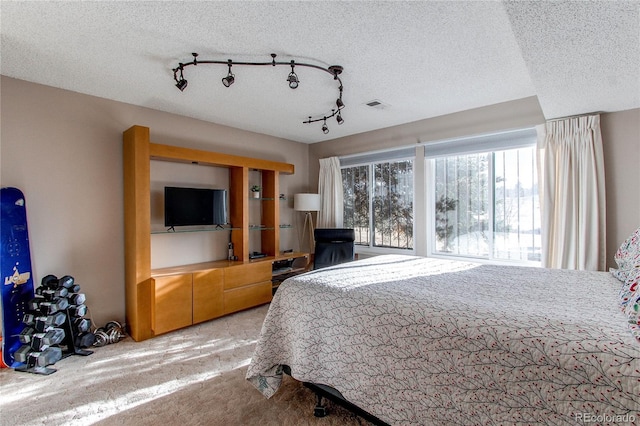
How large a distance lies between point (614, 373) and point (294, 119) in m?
3.77

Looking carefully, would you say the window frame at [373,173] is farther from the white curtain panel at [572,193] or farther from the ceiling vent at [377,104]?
the white curtain panel at [572,193]

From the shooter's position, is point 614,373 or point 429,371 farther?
point 429,371

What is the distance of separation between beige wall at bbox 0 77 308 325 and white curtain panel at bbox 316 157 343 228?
2.47 metres

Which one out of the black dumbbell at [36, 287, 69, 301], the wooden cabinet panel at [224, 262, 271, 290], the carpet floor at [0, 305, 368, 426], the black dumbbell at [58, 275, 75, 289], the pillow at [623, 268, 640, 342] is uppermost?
the pillow at [623, 268, 640, 342]

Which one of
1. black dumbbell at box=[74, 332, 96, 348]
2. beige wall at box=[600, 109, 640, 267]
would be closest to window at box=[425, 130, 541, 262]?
beige wall at box=[600, 109, 640, 267]

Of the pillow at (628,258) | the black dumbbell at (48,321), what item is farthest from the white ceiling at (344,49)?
the black dumbbell at (48,321)

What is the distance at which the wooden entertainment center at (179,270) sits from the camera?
3117 mm

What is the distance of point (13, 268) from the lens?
261 centimetres

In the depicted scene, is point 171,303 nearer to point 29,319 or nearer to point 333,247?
point 29,319

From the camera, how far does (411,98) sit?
3262 millimetres

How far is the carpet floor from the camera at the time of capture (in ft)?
6.26

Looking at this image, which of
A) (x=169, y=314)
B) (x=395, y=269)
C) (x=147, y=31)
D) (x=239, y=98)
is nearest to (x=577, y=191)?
(x=395, y=269)

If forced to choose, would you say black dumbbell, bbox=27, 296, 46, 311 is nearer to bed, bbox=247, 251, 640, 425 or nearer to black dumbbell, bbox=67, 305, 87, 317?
black dumbbell, bbox=67, 305, 87, 317

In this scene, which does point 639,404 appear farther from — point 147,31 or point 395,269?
point 147,31
